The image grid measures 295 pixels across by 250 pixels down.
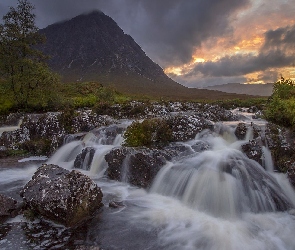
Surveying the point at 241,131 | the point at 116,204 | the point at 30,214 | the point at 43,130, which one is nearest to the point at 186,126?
the point at 241,131

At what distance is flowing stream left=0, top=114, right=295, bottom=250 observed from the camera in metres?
7.99

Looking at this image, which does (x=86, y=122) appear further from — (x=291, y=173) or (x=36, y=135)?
(x=291, y=173)

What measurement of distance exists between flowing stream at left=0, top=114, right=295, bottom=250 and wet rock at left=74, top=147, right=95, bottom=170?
3.02 feet

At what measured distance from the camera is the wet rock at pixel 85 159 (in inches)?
599

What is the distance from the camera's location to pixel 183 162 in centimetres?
1266

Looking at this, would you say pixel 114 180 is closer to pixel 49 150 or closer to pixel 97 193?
pixel 97 193

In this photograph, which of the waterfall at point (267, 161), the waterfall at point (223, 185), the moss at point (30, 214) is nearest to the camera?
the moss at point (30, 214)

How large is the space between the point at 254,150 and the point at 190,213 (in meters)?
5.15

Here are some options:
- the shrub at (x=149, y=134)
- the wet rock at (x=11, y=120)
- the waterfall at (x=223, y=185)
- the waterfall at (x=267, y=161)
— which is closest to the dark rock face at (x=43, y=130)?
the wet rock at (x=11, y=120)

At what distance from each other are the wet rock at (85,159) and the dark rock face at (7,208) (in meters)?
5.68

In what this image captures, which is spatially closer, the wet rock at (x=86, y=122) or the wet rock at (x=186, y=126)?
the wet rock at (x=186, y=126)

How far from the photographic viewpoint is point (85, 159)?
15.4 m

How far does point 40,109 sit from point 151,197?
21572 mm

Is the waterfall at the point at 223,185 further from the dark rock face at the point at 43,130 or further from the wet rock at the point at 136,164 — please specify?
the dark rock face at the point at 43,130
